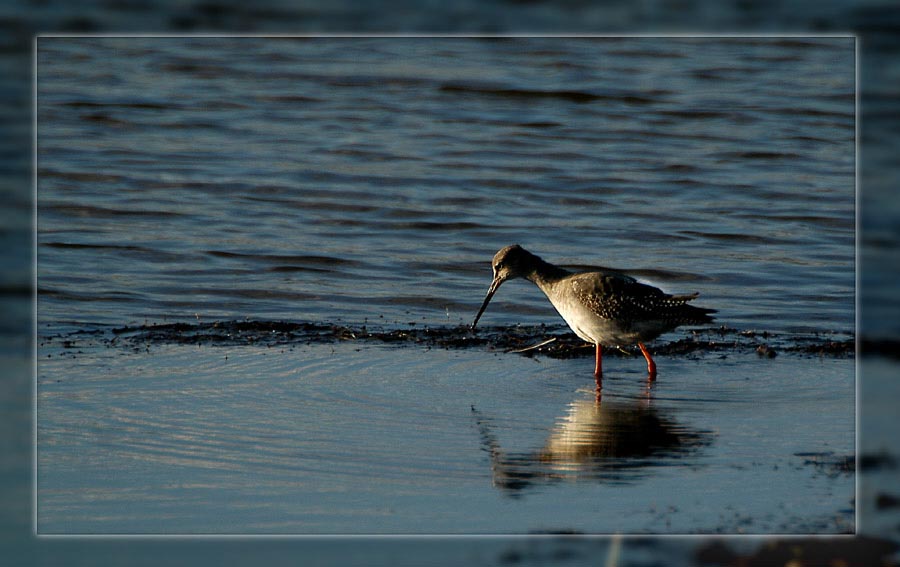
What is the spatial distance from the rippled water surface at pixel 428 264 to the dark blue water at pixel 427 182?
4cm

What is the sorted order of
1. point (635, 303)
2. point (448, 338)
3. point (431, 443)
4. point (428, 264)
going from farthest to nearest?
point (428, 264) → point (448, 338) → point (635, 303) → point (431, 443)

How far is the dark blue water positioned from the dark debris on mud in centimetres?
38

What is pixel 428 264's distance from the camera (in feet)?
34.0

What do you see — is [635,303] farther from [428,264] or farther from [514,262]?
[428,264]

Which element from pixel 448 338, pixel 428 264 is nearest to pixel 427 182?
pixel 428 264

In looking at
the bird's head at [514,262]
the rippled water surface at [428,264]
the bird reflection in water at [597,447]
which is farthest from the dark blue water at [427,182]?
the bird reflection in water at [597,447]

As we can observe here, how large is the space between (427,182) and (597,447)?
6371mm

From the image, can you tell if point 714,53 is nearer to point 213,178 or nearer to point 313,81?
point 313,81

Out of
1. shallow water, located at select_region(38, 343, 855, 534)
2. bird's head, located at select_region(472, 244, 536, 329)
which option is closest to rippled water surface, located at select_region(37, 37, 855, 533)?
shallow water, located at select_region(38, 343, 855, 534)

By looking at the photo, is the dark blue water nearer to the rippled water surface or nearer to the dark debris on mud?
the rippled water surface

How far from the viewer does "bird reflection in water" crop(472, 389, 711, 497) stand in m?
5.35

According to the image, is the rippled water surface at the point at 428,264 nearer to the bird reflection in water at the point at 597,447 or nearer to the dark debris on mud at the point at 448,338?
the bird reflection in water at the point at 597,447

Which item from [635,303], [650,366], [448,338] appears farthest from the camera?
[448,338]

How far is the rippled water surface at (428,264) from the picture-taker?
16.7ft
